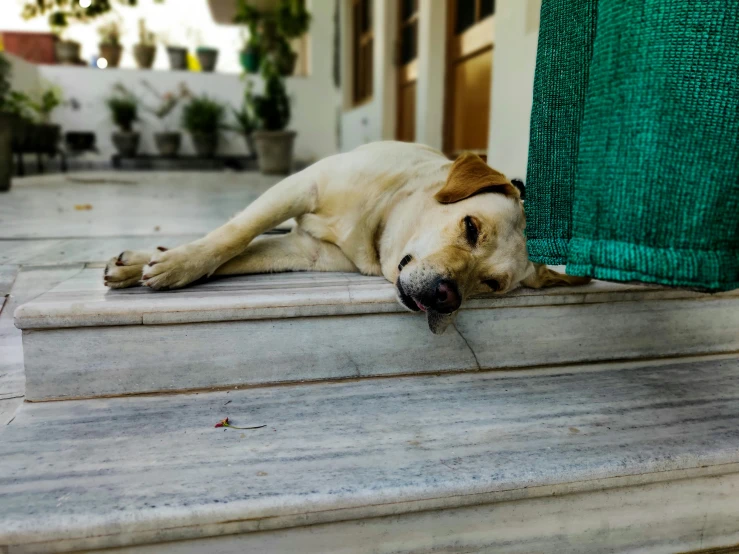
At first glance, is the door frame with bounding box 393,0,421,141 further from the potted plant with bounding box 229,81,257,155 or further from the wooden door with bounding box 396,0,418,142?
the potted plant with bounding box 229,81,257,155

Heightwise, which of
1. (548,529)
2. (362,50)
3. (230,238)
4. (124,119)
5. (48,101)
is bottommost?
(548,529)

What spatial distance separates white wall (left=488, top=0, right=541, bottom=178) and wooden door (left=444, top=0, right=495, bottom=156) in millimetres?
823

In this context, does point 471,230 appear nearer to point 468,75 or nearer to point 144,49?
point 468,75

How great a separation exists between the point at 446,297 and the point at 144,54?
11.1 m

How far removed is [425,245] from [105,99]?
Result: 1044 centimetres

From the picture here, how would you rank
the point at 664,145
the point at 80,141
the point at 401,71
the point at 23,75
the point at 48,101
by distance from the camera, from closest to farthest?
the point at 664,145 → the point at 401,71 → the point at 23,75 → the point at 48,101 → the point at 80,141

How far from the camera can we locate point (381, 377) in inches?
60.8

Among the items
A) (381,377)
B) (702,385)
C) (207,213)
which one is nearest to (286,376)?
(381,377)

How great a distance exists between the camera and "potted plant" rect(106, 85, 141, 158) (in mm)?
9859

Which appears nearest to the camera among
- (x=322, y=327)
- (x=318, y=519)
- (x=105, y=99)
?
(x=318, y=519)

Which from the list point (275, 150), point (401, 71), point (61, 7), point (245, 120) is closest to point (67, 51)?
point (245, 120)

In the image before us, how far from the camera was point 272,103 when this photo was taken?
27.0 ft

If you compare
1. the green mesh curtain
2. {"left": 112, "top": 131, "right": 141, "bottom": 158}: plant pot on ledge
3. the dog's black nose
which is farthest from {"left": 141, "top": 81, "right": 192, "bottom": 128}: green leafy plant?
the green mesh curtain

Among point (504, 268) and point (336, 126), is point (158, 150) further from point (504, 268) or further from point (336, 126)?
point (504, 268)
